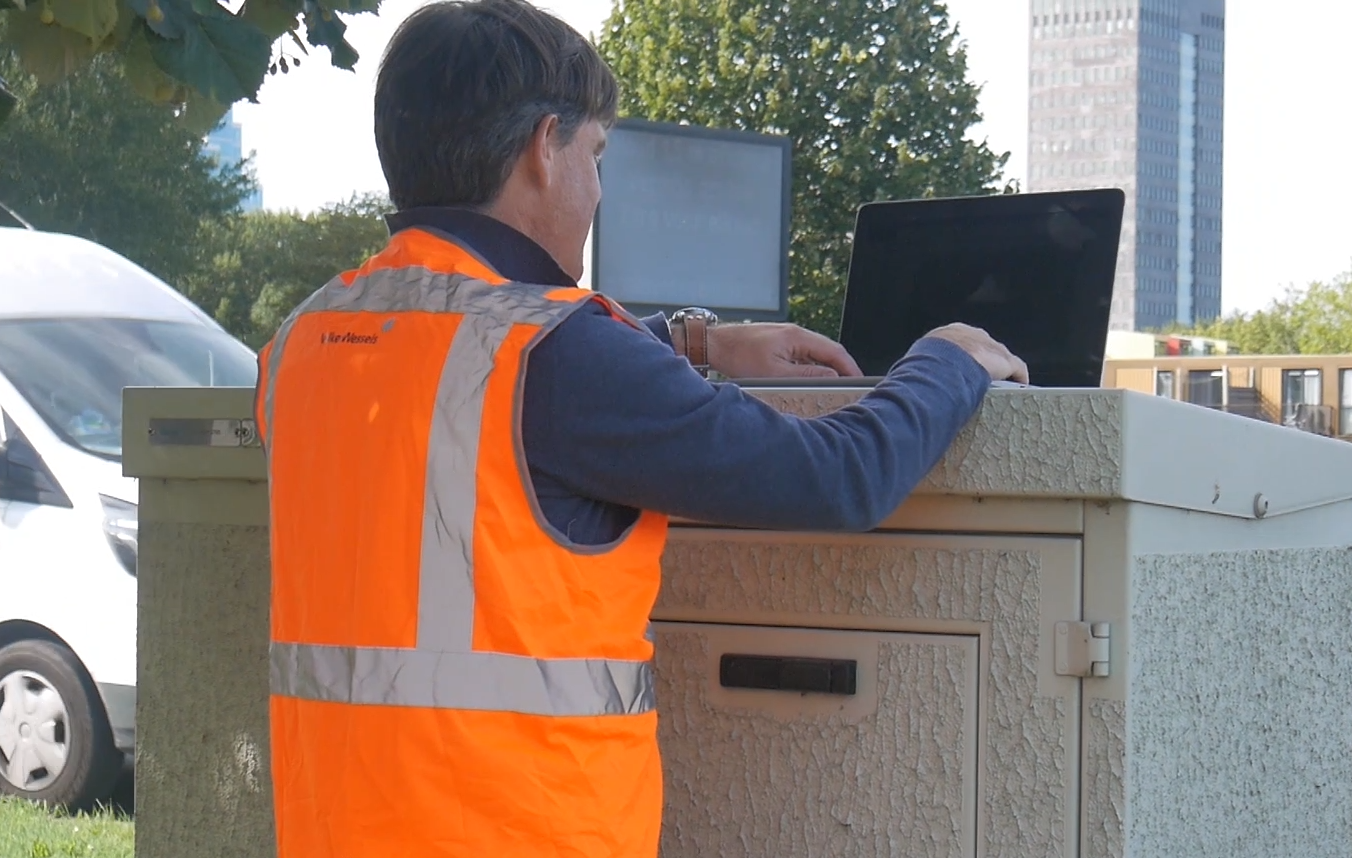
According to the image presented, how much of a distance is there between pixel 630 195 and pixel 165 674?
4604mm

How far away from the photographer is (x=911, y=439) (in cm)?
151

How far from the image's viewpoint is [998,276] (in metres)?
2.35

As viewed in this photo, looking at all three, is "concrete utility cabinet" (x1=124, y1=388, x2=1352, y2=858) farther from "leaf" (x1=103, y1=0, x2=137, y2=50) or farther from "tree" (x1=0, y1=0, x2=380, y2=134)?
"leaf" (x1=103, y1=0, x2=137, y2=50)

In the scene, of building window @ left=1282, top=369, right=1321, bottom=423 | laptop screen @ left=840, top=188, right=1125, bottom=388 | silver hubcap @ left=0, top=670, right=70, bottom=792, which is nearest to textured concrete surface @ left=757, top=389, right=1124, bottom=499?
laptop screen @ left=840, top=188, right=1125, bottom=388

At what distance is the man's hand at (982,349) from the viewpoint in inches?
65.4

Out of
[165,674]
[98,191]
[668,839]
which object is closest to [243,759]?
[165,674]

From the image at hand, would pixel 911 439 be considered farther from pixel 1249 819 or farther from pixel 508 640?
pixel 1249 819

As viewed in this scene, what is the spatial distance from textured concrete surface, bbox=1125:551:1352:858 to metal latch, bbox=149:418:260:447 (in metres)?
1.17

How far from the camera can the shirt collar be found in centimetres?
153

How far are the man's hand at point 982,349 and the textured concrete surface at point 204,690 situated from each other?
99 centimetres

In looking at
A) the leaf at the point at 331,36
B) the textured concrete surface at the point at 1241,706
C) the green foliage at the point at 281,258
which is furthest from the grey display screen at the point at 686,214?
the green foliage at the point at 281,258

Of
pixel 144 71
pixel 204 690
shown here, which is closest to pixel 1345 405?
pixel 144 71

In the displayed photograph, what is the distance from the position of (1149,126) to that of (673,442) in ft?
305

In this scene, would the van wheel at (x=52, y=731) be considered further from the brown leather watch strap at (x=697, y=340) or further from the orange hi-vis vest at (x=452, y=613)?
Result: the orange hi-vis vest at (x=452, y=613)
